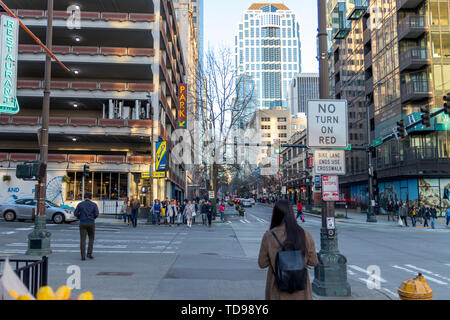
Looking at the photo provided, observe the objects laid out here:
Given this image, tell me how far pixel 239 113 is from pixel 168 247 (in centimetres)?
2230

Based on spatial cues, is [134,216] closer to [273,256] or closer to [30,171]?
[30,171]

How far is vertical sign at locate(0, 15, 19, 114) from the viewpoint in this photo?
1052 cm

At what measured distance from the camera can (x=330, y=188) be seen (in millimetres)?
7383

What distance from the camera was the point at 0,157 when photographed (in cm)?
3309

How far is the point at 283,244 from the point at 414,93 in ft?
120

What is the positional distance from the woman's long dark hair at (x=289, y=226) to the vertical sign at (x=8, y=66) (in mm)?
9245

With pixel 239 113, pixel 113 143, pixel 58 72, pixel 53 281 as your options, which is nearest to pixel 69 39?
pixel 58 72

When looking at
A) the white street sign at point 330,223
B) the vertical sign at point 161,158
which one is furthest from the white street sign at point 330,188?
the vertical sign at point 161,158

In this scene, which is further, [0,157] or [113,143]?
[113,143]

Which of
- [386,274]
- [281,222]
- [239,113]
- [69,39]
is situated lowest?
[386,274]

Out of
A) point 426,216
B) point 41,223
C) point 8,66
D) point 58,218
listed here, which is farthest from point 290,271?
point 426,216

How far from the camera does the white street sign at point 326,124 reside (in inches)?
295
